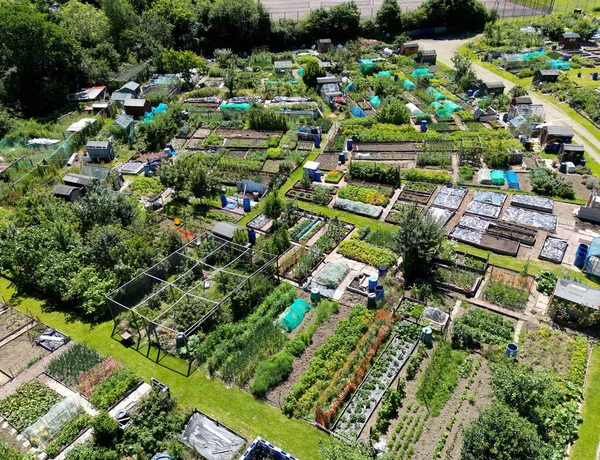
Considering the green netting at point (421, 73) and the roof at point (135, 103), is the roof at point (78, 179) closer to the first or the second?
the roof at point (135, 103)

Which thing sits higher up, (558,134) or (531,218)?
(558,134)

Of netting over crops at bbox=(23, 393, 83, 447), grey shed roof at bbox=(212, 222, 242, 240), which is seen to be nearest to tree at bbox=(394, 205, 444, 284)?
grey shed roof at bbox=(212, 222, 242, 240)

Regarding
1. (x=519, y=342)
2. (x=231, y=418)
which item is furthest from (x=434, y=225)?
(x=231, y=418)

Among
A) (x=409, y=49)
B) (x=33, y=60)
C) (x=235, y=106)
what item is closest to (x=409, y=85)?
(x=409, y=49)

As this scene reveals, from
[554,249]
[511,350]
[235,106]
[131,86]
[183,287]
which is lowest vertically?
[511,350]

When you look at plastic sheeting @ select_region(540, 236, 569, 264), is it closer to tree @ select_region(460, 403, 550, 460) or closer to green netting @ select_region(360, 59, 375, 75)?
tree @ select_region(460, 403, 550, 460)

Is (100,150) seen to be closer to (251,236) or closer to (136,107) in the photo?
(136,107)

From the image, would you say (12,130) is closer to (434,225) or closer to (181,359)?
(181,359)
